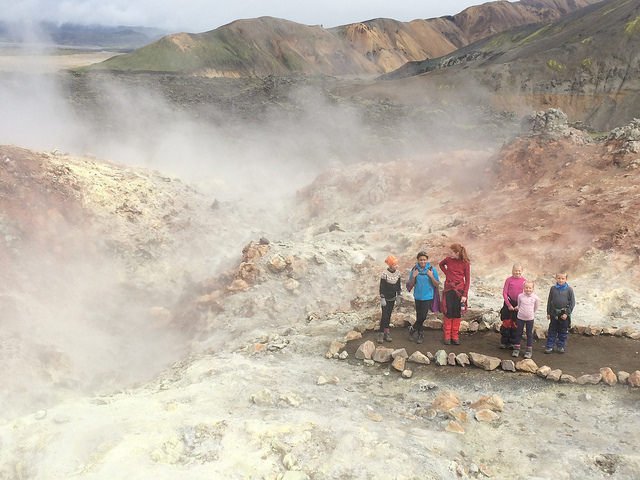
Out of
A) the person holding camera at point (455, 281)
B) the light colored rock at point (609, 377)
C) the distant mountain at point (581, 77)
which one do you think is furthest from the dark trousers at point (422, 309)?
the distant mountain at point (581, 77)

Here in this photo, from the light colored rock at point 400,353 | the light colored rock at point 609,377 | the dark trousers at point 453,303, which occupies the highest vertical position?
the dark trousers at point 453,303

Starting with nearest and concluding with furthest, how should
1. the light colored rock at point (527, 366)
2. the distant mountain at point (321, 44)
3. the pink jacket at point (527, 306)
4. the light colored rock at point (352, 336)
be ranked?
the light colored rock at point (527, 366), the pink jacket at point (527, 306), the light colored rock at point (352, 336), the distant mountain at point (321, 44)

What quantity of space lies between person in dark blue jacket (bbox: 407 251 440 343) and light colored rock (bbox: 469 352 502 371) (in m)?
0.81

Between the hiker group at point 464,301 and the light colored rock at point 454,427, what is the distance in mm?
1681

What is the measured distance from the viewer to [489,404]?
5.16 m

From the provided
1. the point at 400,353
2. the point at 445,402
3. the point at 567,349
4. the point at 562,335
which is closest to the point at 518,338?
the point at 562,335

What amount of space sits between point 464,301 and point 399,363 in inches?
45.9

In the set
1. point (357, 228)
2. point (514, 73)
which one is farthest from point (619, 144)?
point (514, 73)

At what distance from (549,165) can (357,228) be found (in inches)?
191

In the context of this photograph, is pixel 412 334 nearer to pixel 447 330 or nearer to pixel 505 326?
pixel 447 330

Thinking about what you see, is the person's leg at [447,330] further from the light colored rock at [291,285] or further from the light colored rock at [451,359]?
the light colored rock at [291,285]

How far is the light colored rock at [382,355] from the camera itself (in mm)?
6355

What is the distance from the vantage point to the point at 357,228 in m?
13.1

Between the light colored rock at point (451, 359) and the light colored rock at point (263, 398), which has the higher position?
the light colored rock at point (451, 359)
